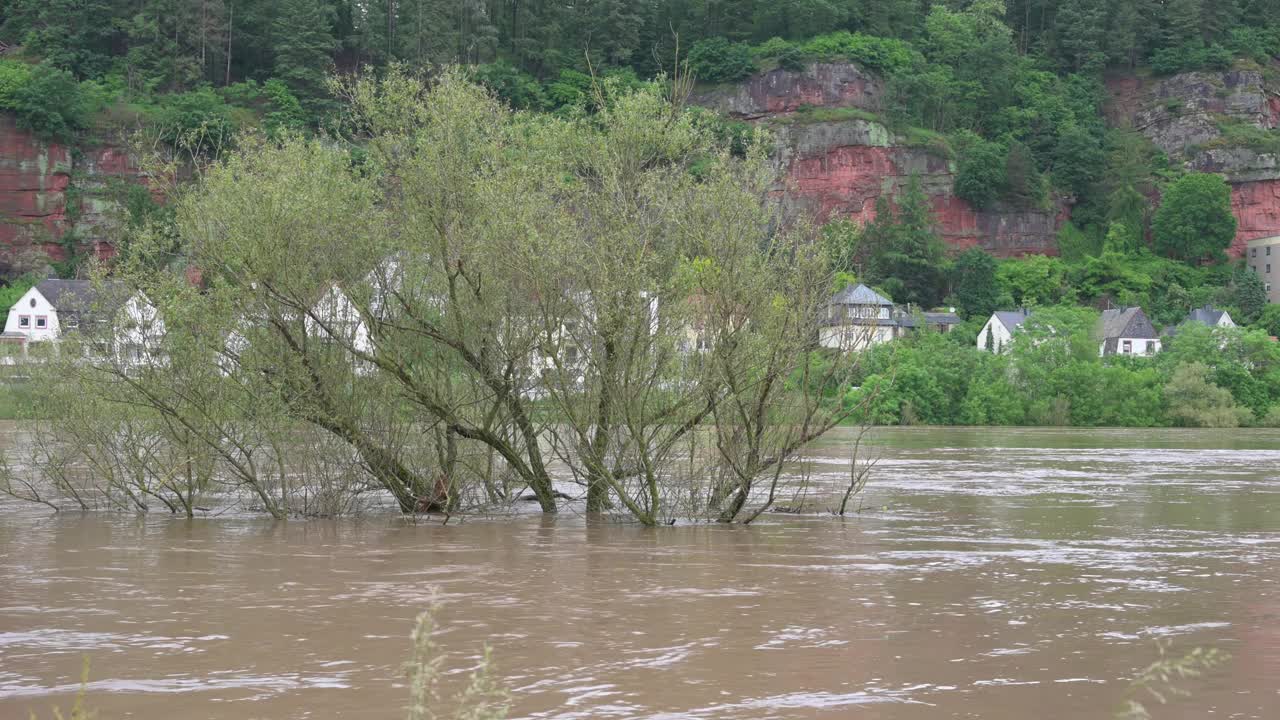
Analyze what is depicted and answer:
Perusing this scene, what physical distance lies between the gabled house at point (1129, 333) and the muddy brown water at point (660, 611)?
219ft

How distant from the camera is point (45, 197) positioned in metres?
96.8

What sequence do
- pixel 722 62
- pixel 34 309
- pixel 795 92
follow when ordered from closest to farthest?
pixel 34 309, pixel 795 92, pixel 722 62

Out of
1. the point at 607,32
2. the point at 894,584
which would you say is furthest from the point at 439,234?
the point at 607,32

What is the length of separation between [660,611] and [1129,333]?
273 feet

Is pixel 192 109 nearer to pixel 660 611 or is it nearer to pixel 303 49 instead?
pixel 303 49

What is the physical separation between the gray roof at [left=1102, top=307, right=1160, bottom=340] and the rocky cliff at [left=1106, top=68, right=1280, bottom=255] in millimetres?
28175

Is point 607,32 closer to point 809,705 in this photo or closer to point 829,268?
point 829,268

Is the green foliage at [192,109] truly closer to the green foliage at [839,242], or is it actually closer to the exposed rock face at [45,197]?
the exposed rock face at [45,197]

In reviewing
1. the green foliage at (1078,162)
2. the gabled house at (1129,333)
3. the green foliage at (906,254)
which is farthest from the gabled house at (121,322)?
the green foliage at (1078,162)

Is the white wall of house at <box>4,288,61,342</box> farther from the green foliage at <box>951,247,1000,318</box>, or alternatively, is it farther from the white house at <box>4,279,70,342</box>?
the green foliage at <box>951,247,1000,318</box>

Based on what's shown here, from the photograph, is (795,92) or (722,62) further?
(722,62)

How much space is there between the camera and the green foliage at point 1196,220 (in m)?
110

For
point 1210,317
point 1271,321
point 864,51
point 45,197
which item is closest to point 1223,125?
point 1271,321

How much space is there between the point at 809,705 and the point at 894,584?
6088 millimetres
